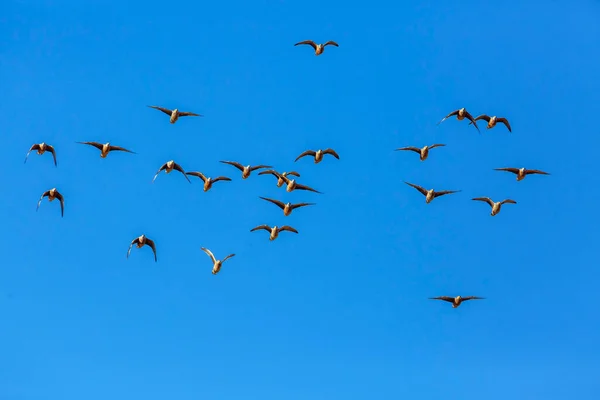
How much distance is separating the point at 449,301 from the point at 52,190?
28.9 m

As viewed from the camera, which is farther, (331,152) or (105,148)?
(331,152)

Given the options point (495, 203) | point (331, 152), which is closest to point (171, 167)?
point (331, 152)

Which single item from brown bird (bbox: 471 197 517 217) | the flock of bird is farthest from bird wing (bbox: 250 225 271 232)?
brown bird (bbox: 471 197 517 217)

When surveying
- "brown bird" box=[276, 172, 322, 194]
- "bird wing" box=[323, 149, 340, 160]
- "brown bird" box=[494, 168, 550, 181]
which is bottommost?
"brown bird" box=[276, 172, 322, 194]

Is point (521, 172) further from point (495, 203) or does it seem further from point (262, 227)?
point (262, 227)

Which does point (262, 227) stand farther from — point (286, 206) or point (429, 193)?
point (429, 193)

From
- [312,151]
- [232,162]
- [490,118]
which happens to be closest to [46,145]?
[232,162]

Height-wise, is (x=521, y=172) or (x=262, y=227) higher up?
(x=521, y=172)

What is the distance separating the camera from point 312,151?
61.6m

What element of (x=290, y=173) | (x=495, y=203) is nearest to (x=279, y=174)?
(x=290, y=173)

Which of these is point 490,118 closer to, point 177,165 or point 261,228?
point 261,228

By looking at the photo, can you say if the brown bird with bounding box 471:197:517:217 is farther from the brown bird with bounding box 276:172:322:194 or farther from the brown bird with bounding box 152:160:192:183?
the brown bird with bounding box 152:160:192:183

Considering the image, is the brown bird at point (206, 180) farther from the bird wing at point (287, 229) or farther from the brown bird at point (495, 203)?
the brown bird at point (495, 203)

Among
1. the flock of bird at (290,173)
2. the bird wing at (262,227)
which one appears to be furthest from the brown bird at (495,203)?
the bird wing at (262,227)
